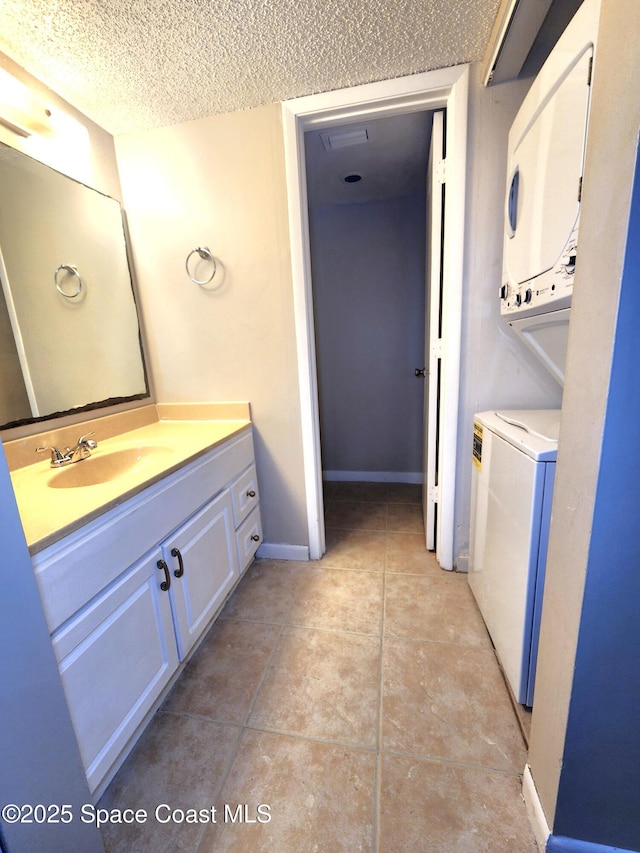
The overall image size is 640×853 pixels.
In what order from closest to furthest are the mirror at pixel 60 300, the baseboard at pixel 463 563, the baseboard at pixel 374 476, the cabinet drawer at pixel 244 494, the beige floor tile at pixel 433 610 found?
1. the mirror at pixel 60 300
2. the beige floor tile at pixel 433 610
3. the cabinet drawer at pixel 244 494
4. the baseboard at pixel 463 563
5. the baseboard at pixel 374 476

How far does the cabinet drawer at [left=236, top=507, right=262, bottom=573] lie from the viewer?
1.69m

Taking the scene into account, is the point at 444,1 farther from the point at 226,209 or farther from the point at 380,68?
the point at 226,209

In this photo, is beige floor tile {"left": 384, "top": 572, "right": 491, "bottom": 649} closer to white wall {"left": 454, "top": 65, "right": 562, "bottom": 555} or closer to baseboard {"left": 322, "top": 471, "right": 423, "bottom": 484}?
white wall {"left": 454, "top": 65, "right": 562, "bottom": 555}

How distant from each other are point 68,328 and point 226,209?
899 mm

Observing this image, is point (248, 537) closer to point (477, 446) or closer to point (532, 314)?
point (477, 446)

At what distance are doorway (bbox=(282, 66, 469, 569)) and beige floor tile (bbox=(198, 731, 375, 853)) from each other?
105 centimetres

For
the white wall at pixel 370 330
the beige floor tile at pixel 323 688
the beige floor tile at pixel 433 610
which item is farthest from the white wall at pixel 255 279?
the white wall at pixel 370 330

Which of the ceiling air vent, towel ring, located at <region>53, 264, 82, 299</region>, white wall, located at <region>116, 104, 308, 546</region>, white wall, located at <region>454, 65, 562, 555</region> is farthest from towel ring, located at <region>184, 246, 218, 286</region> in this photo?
white wall, located at <region>454, 65, 562, 555</region>

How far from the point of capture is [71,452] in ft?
4.21

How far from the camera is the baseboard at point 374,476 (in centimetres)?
304

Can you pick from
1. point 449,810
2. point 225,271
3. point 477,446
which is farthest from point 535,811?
point 225,271

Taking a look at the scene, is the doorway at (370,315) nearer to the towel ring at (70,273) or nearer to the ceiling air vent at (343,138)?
the ceiling air vent at (343,138)

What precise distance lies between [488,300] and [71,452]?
72.1 inches

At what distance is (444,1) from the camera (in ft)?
3.57
